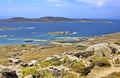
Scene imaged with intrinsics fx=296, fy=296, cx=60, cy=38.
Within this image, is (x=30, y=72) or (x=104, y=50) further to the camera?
(x=104, y=50)

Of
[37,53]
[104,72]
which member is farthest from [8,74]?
[37,53]

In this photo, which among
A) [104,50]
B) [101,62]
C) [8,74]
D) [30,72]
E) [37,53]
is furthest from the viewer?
[37,53]

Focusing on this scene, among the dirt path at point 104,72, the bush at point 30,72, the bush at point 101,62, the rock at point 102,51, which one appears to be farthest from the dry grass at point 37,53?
the bush at point 30,72

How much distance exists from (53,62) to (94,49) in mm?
Answer: 7380

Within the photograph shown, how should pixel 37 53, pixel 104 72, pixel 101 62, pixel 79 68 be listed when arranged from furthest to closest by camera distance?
pixel 37 53, pixel 101 62, pixel 104 72, pixel 79 68

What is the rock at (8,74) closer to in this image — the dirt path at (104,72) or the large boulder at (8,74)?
the large boulder at (8,74)

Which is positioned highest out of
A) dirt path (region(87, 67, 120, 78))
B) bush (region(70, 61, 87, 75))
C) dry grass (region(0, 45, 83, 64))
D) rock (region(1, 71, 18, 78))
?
rock (region(1, 71, 18, 78))

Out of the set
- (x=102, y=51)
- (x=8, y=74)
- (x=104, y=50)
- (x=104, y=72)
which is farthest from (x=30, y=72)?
(x=104, y=50)

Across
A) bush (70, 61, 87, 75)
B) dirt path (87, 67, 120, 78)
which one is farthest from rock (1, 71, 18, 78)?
dirt path (87, 67, 120, 78)

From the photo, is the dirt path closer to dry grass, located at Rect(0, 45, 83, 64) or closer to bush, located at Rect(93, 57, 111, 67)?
bush, located at Rect(93, 57, 111, 67)

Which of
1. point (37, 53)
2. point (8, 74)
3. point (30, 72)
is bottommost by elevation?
point (37, 53)

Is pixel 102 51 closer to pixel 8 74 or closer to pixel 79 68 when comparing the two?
pixel 79 68

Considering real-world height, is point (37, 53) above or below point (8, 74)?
below

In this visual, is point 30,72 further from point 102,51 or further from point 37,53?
point 37,53
